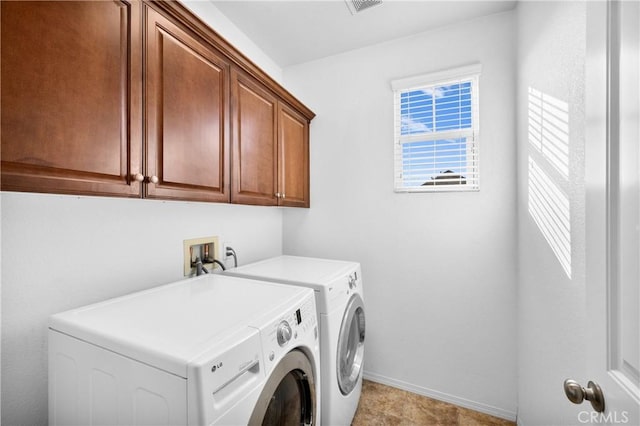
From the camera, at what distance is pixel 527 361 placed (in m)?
1.60

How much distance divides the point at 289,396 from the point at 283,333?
0.28 meters

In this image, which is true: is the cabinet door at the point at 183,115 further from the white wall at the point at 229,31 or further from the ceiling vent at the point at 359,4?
the ceiling vent at the point at 359,4

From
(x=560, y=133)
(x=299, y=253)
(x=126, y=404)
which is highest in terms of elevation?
(x=560, y=133)

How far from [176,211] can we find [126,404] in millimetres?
989

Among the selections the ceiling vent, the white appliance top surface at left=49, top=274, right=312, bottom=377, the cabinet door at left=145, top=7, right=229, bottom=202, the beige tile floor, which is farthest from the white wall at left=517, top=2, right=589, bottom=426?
the cabinet door at left=145, top=7, right=229, bottom=202

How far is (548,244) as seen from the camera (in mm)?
1251

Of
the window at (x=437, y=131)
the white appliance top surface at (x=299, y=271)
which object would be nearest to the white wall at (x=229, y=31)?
the window at (x=437, y=131)

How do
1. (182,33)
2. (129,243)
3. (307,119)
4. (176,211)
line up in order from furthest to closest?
(307,119) → (176,211) → (129,243) → (182,33)

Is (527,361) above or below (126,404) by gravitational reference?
below

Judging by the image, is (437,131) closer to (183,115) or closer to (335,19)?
(335,19)

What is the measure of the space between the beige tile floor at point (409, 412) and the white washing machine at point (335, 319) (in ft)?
0.69

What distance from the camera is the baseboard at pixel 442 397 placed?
72.4 inches

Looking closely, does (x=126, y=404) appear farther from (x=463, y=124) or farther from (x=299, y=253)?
(x=463, y=124)

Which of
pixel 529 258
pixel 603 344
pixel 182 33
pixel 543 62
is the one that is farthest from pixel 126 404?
pixel 543 62
